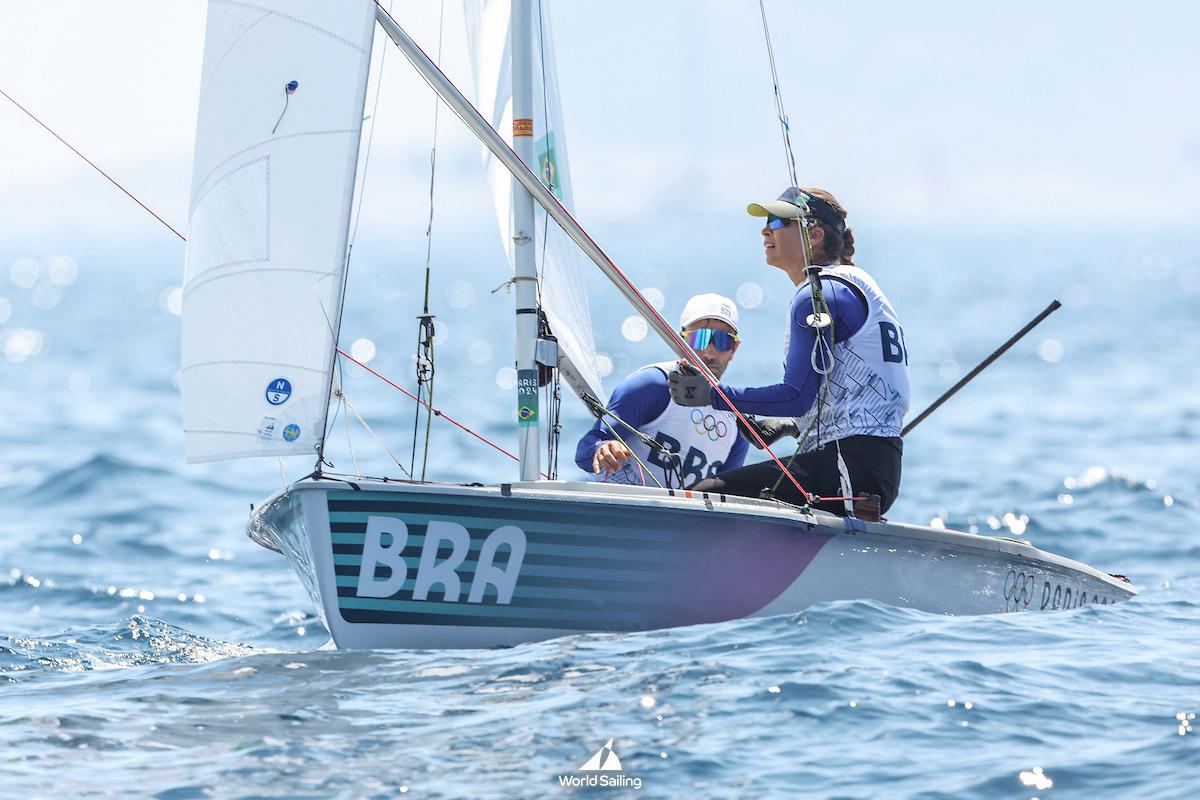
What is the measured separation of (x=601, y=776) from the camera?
14.1 ft

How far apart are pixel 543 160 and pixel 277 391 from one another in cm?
178

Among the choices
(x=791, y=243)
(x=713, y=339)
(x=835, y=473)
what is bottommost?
(x=835, y=473)

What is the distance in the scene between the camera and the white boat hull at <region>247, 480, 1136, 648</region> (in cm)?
556

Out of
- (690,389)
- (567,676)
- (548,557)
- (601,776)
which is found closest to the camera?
(601,776)

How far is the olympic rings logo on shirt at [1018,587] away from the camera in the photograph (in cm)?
658

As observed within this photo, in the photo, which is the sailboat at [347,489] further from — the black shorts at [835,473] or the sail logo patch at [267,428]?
the black shorts at [835,473]

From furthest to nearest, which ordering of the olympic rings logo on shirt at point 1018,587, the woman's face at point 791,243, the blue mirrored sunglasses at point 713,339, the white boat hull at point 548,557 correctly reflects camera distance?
the blue mirrored sunglasses at point 713,339
the olympic rings logo on shirt at point 1018,587
the woman's face at point 791,243
the white boat hull at point 548,557

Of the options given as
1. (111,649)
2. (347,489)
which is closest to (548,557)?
(347,489)

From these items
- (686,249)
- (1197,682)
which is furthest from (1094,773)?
(686,249)

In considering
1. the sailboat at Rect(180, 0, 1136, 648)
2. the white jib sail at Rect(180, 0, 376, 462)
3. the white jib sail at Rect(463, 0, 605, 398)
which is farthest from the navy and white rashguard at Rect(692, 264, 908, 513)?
the white jib sail at Rect(180, 0, 376, 462)

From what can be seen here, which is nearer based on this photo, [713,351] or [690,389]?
[690,389]

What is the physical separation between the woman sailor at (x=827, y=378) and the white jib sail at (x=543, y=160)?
822 mm

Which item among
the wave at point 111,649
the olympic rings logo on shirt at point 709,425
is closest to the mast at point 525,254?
the olympic rings logo on shirt at point 709,425

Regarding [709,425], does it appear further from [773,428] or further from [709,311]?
[709,311]
